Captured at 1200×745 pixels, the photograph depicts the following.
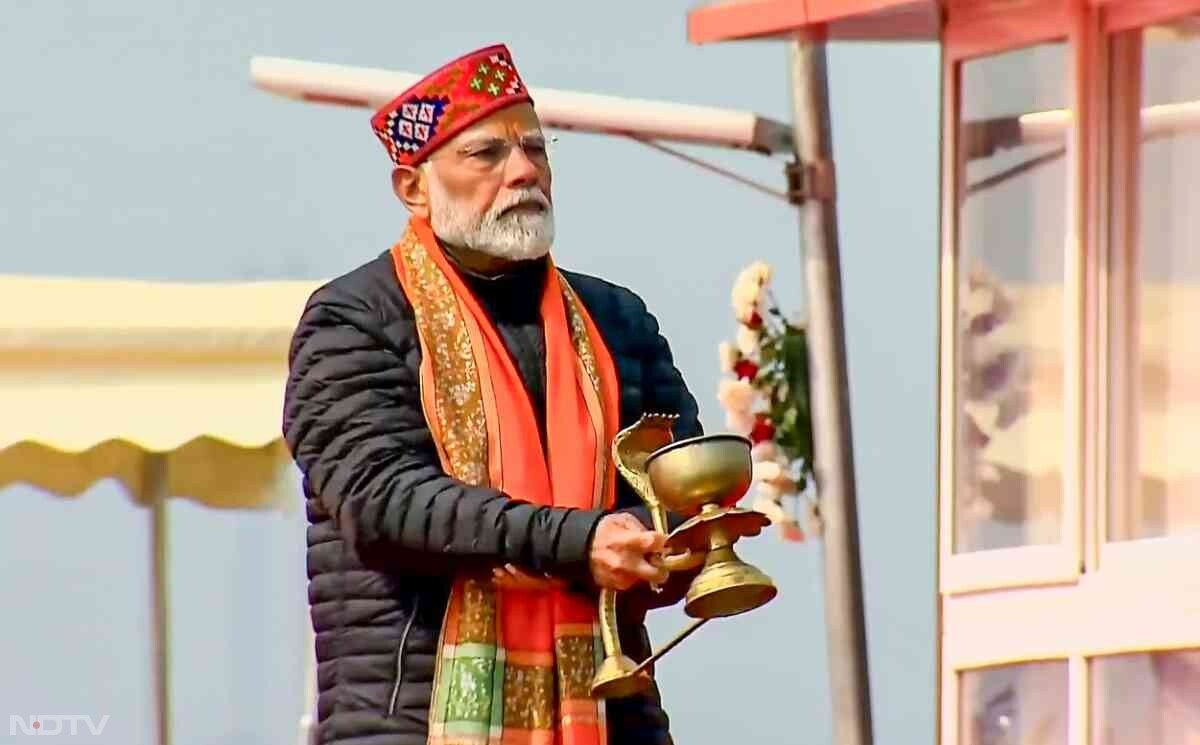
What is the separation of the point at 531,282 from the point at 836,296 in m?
4.37

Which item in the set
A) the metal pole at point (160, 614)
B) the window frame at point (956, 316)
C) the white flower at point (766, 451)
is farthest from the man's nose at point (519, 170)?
the white flower at point (766, 451)

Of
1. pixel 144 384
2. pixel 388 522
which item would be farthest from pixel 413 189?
pixel 144 384

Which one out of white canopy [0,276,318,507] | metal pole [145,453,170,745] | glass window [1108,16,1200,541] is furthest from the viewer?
metal pole [145,453,170,745]

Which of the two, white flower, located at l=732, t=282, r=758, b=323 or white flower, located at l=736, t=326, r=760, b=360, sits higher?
white flower, located at l=732, t=282, r=758, b=323

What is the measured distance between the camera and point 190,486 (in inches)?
318

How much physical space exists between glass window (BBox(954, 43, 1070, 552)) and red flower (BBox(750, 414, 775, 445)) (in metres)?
1.32

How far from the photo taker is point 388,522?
15.2 ft

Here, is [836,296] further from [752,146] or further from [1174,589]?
[1174,589]

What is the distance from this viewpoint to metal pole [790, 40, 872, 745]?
9.00 m

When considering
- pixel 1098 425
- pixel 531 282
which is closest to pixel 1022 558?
pixel 1098 425

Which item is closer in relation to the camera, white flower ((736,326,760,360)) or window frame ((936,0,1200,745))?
window frame ((936,0,1200,745))

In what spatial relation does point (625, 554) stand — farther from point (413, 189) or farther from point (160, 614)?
point (160, 614)

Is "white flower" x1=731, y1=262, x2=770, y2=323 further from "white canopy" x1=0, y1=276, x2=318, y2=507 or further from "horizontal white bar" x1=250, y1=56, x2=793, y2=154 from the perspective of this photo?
"white canopy" x1=0, y1=276, x2=318, y2=507

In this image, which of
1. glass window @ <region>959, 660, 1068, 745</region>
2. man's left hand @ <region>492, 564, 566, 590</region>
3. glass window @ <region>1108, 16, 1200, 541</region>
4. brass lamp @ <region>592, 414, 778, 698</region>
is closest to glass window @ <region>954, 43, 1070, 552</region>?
glass window @ <region>1108, 16, 1200, 541</region>
